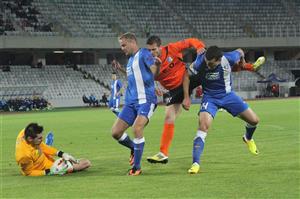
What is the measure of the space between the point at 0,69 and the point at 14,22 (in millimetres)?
4099

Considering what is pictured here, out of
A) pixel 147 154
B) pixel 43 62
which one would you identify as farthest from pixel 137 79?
pixel 43 62

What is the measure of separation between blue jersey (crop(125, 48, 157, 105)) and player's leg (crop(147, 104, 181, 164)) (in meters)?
1.11

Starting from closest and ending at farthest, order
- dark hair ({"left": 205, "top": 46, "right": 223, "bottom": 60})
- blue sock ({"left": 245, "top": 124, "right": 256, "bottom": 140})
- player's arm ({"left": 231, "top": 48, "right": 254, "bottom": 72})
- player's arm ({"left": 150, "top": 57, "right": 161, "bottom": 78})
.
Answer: player's arm ({"left": 150, "top": 57, "right": 161, "bottom": 78}) < dark hair ({"left": 205, "top": 46, "right": 223, "bottom": 60}) < player's arm ({"left": 231, "top": 48, "right": 254, "bottom": 72}) < blue sock ({"left": 245, "top": 124, "right": 256, "bottom": 140})

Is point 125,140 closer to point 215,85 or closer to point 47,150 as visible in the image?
point 47,150

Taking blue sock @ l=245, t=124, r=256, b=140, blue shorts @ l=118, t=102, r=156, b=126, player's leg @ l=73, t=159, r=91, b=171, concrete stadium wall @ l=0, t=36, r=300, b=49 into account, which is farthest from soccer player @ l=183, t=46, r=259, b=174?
concrete stadium wall @ l=0, t=36, r=300, b=49

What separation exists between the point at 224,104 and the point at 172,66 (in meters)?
1.19

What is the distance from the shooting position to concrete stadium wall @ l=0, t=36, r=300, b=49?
48312mm

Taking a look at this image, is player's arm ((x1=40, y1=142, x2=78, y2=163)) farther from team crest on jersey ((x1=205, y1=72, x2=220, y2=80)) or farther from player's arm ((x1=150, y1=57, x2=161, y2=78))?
team crest on jersey ((x1=205, y1=72, x2=220, y2=80))

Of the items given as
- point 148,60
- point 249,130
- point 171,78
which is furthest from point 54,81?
point 148,60

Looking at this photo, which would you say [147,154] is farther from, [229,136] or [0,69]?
[0,69]

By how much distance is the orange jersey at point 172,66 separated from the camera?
1057 cm

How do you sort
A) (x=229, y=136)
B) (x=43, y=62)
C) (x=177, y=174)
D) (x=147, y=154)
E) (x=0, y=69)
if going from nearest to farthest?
(x=177, y=174) < (x=147, y=154) < (x=229, y=136) < (x=0, y=69) < (x=43, y=62)

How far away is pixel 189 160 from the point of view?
1105 cm

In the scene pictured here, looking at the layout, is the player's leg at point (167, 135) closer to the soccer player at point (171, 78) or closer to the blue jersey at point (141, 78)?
the soccer player at point (171, 78)
